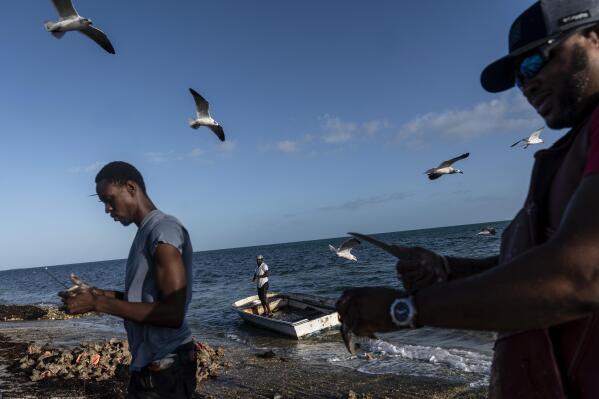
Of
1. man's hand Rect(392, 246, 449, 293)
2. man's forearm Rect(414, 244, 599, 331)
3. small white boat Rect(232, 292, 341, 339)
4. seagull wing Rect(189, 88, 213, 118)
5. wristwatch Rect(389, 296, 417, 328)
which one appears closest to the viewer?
man's forearm Rect(414, 244, 599, 331)

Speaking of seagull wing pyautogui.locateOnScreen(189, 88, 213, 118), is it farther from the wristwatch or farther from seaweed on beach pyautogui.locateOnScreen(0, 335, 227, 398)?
the wristwatch

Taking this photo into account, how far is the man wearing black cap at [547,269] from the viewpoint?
3.80 feet

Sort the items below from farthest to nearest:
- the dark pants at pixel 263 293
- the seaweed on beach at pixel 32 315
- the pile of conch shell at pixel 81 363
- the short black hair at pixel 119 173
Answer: the seaweed on beach at pixel 32 315 < the dark pants at pixel 263 293 < the pile of conch shell at pixel 81 363 < the short black hair at pixel 119 173

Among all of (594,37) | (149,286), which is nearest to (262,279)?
(149,286)

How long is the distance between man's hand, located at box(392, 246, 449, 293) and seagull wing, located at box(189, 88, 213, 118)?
10.1 meters

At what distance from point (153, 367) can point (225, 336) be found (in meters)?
16.6

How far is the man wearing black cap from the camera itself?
1.16 meters

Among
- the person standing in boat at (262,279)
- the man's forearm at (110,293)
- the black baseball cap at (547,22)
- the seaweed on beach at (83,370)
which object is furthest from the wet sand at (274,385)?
the black baseball cap at (547,22)

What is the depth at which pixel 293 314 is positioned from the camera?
20.5m

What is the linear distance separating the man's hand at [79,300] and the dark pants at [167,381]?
0.56 m

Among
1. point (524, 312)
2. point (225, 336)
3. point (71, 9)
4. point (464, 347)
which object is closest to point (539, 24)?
point (524, 312)

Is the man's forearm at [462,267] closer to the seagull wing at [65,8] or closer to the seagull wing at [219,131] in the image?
the seagull wing at [65,8]

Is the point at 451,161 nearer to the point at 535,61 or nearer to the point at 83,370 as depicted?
the point at 535,61

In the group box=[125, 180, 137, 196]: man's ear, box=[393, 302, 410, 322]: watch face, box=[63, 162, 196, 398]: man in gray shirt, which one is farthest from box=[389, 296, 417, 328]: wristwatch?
box=[125, 180, 137, 196]: man's ear
